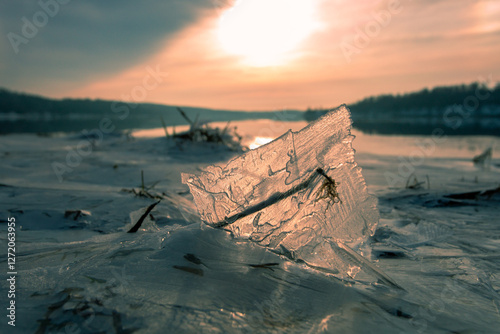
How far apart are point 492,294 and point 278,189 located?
0.75m

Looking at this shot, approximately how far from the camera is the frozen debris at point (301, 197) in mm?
1044

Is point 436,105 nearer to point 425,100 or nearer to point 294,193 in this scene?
point 425,100

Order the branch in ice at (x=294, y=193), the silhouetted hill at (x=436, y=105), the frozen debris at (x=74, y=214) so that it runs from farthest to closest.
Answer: the silhouetted hill at (x=436, y=105), the frozen debris at (x=74, y=214), the branch in ice at (x=294, y=193)

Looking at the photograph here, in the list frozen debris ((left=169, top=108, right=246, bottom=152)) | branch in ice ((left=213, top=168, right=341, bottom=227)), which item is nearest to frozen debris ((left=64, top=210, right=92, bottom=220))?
branch in ice ((left=213, top=168, right=341, bottom=227))

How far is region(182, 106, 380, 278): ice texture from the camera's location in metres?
1.04

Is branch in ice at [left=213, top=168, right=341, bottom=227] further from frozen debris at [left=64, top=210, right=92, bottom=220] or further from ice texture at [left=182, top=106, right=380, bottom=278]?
frozen debris at [left=64, top=210, right=92, bottom=220]

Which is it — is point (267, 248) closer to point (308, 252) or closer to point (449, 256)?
point (308, 252)

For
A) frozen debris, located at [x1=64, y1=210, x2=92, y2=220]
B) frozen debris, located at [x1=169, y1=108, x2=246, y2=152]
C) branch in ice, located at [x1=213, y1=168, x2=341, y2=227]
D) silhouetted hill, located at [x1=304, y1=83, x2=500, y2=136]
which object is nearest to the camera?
branch in ice, located at [x1=213, y1=168, x2=341, y2=227]

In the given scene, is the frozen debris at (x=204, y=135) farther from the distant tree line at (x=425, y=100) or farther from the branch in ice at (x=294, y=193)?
the distant tree line at (x=425, y=100)

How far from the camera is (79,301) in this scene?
73 cm

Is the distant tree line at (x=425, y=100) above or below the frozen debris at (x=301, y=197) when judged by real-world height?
above

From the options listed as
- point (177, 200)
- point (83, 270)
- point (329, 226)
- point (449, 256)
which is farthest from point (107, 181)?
point (449, 256)

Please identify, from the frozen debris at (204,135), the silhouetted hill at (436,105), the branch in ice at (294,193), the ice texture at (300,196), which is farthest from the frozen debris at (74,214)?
the silhouetted hill at (436,105)

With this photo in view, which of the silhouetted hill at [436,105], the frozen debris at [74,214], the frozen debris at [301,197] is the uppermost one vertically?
the silhouetted hill at [436,105]
